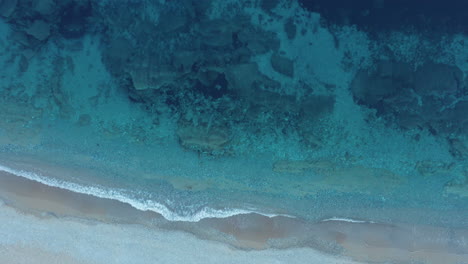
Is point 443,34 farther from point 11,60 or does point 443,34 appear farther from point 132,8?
point 11,60

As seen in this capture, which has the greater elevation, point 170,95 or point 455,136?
point 455,136

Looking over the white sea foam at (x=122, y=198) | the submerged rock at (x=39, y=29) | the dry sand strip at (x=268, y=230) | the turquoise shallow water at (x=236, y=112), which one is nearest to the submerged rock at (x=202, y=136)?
the turquoise shallow water at (x=236, y=112)

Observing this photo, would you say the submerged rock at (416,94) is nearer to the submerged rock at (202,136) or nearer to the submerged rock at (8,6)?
the submerged rock at (202,136)

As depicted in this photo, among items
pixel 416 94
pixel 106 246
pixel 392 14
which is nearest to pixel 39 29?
pixel 106 246

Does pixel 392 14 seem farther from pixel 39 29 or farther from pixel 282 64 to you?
pixel 39 29

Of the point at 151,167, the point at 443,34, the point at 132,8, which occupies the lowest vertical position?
the point at 151,167

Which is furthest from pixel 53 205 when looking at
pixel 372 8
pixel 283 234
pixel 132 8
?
pixel 372 8

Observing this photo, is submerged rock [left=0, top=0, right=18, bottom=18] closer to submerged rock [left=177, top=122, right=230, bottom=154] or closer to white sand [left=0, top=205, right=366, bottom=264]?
white sand [left=0, top=205, right=366, bottom=264]
